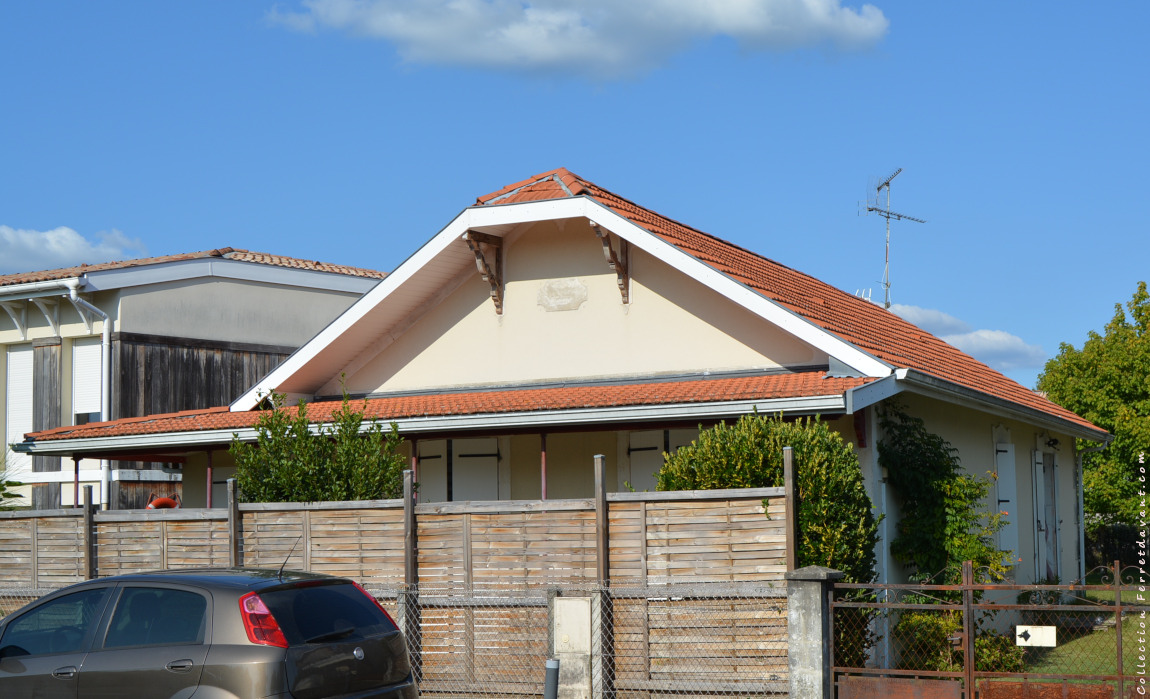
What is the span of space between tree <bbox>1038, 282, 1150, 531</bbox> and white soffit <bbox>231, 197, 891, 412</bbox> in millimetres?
17468

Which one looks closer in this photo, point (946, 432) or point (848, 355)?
point (848, 355)

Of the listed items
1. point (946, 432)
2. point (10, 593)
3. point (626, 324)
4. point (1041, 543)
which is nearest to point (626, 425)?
point (626, 324)

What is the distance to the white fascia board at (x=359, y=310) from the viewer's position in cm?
1502

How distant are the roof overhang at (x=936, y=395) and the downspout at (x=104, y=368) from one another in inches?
553

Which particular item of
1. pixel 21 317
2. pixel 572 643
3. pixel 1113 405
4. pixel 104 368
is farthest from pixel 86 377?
pixel 1113 405

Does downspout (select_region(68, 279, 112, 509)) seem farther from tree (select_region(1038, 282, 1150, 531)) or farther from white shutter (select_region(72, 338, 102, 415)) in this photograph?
tree (select_region(1038, 282, 1150, 531))

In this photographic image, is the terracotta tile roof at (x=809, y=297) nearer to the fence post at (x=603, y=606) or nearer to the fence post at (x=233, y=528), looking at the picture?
the fence post at (x=603, y=606)

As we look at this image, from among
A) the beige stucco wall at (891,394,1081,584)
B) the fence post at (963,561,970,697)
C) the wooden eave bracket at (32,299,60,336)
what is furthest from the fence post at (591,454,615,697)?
the wooden eave bracket at (32,299,60,336)

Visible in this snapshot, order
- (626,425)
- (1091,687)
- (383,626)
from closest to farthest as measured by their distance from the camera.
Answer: (383,626), (1091,687), (626,425)

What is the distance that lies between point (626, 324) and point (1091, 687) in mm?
7299

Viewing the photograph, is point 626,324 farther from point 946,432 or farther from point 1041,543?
point 1041,543

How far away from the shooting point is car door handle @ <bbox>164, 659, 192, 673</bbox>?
7344 mm

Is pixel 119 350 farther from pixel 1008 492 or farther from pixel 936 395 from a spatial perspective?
pixel 1008 492

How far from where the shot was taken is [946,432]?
49.0 ft
